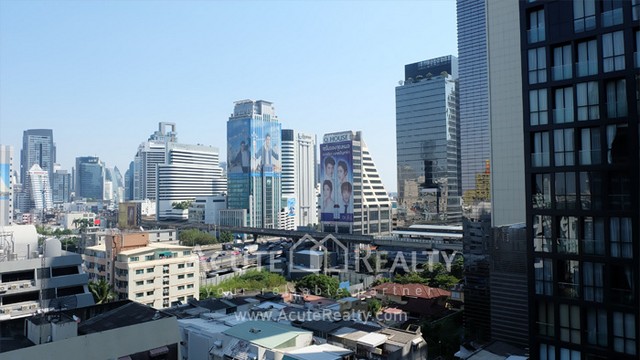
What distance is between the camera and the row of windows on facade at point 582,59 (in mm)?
10477

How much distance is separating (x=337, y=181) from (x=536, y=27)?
6338 cm

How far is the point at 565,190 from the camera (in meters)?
11.2

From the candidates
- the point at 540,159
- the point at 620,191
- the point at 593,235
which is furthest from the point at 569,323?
the point at 540,159

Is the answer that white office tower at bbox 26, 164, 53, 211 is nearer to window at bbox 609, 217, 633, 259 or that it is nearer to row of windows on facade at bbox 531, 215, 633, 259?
row of windows on facade at bbox 531, 215, 633, 259

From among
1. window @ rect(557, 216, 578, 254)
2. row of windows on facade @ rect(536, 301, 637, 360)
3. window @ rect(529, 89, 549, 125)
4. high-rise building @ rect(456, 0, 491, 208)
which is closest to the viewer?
row of windows on facade @ rect(536, 301, 637, 360)

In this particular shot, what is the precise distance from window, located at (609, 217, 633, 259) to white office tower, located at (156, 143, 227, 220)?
337 feet

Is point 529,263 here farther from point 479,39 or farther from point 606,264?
point 479,39

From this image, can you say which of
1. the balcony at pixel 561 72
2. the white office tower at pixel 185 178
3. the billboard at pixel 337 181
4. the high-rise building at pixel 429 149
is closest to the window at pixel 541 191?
the balcony at pixel 561 72

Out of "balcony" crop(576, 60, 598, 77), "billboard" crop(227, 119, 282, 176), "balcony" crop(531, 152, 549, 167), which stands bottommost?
"balcony" crop(531, 152, 549, 167)

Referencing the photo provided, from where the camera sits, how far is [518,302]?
20.5 m

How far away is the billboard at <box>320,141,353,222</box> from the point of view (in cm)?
7412

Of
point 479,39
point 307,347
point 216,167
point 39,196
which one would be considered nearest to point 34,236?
point 307,347

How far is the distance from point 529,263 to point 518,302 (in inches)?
401

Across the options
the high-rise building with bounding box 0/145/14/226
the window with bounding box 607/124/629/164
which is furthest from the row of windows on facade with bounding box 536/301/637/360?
the high-rise building with bounding box 0/145/14/226
